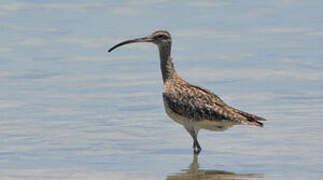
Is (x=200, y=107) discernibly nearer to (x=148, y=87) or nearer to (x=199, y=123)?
(x=199, y=123)

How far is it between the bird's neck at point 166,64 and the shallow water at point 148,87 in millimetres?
1089

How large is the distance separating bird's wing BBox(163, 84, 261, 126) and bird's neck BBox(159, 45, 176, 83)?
74 cm

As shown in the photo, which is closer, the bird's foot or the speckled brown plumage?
the bird's foot

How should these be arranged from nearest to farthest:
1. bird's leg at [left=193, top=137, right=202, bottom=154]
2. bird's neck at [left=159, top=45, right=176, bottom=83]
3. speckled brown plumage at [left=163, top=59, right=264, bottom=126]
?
bird's leg at [left=193, top=137, right=202, bottom=154], speckled brown plumage at [left=163, top=59, right=264, bottom=126], bird's neck at [left=159, top=45, right=176, bottom=83]

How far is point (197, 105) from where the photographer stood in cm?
1936

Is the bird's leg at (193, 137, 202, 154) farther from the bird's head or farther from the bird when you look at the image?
the bird's head

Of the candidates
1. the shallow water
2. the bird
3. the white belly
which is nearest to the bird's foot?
the bird

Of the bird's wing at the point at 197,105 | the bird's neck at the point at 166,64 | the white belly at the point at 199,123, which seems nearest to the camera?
the bird's wing at the point at 197,105

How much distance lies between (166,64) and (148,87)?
3.89m

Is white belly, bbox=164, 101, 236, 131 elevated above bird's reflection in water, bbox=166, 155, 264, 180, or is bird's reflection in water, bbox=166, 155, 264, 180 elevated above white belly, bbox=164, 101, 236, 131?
bird's reflection in water, bbox=166, 155, 264, 180

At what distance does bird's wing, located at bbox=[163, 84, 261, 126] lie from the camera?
63.0 feet

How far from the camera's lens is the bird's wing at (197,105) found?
1919cm

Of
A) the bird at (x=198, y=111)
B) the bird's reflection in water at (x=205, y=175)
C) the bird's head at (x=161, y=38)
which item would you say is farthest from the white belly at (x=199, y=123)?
the bird's reflection in water at (x=205, y=175)

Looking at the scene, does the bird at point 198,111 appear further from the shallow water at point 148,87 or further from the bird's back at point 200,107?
the shallow water at point 148,87
